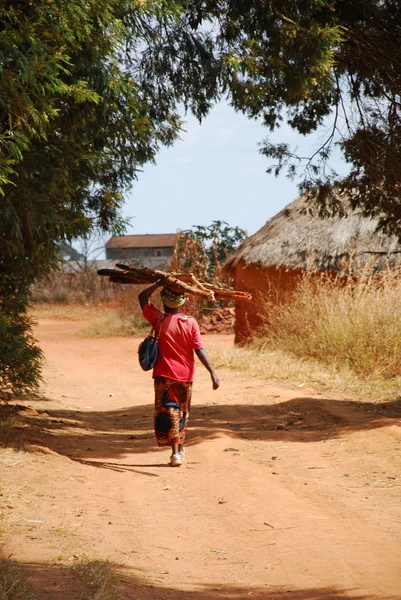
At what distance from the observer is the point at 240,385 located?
12742mm

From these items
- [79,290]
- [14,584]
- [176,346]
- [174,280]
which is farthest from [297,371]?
[79,290]

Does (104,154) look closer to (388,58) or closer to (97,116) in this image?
A: (97,116)

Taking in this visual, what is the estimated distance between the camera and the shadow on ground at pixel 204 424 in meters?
8.70

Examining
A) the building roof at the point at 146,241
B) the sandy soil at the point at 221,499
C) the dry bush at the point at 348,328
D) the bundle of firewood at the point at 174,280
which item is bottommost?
the sandy soil at the point at 221,499

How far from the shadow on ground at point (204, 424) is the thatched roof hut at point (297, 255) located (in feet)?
16.9

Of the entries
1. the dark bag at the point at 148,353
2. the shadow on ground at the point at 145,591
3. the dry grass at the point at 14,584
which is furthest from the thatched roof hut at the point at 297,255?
the dry grass at the point at 14,584

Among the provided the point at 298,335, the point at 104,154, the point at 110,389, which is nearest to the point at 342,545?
the point at 104,154

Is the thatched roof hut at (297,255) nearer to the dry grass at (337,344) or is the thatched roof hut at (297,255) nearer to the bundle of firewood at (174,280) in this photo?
the dry grass at (337,344)

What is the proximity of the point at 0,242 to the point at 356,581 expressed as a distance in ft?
17.1

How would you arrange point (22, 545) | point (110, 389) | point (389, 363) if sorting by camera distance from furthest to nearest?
point (110, 389) → point (389, 363) → point (22, 545)

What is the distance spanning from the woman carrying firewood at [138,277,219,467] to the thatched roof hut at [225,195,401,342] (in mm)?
8147

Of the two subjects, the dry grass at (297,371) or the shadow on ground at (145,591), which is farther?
the dry grass at (297,371)

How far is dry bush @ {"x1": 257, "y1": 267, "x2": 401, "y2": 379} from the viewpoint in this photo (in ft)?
40.8

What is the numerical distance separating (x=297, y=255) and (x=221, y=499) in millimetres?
11267
